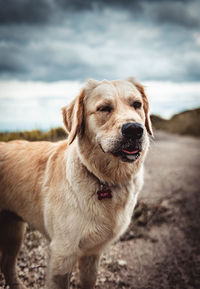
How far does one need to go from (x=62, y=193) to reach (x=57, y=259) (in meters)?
0.62

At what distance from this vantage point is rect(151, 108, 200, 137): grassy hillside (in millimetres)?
14164

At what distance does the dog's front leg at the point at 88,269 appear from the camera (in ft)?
8.99

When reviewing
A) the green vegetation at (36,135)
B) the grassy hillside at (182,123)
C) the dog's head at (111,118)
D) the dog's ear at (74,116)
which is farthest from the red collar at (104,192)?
the grassy hillside at (182,123)

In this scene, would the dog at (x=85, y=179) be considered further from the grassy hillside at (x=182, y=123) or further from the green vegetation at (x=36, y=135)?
the grassy hillside at (x=182, y=123)

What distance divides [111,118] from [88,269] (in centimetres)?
178

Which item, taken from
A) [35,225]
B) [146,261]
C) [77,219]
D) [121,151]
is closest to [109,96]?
[121,151]

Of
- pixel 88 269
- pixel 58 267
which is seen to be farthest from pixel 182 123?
pixel 58 267

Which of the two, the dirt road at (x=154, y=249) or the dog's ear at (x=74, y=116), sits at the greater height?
the dog's ear at (x=74, y=116)

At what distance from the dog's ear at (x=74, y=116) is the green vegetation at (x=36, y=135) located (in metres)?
3.45

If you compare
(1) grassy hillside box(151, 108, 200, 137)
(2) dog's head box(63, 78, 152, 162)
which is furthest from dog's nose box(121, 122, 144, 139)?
(1) grassy hillside box(151, 108, 200, 137)

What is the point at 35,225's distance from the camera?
8.77ft

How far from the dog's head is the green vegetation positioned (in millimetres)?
3629

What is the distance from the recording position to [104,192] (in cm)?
231

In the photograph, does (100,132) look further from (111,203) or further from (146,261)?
(146,261)
